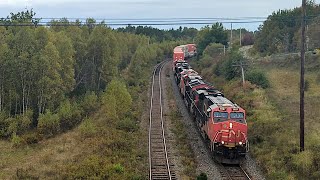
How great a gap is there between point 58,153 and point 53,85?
48.6 ft

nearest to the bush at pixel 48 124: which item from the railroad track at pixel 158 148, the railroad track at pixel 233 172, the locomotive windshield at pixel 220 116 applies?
the railroad track at pixel 158 148

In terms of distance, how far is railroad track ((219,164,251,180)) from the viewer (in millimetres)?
21203

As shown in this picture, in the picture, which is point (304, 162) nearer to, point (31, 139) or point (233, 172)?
point (233, 172)

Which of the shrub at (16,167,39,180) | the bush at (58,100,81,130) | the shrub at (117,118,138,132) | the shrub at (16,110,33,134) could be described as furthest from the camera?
the bush at (58,100,81,130)

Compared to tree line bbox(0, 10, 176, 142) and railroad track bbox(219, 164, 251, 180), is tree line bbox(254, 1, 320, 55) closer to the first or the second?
tree line bbox(0, 10, 176, 142)

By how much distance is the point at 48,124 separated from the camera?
35750 mm

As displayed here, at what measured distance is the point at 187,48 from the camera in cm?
9656

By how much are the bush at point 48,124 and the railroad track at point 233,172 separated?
18440 millimetres

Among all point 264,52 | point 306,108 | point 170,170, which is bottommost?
point 170,170

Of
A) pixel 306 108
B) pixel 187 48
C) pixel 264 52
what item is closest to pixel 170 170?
pixel 306 108

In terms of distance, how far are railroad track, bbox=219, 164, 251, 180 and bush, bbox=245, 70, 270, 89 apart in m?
24.9

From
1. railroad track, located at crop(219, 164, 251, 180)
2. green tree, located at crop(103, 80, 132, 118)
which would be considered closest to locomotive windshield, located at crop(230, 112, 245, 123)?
railroad track, located at crop(219, 164, 251, 180)

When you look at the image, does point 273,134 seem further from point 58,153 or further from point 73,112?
point 73,112

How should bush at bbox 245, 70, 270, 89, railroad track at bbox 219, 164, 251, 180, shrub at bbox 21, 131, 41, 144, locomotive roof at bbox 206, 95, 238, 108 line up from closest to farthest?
railroad track at bbox 219, 164, 251, 180 → locomotive roof at bbox 206, 95, 238, 108 → shrub at bbox 21, 131, 41, 144 → bush at bbox 245, 70, 270, 89
